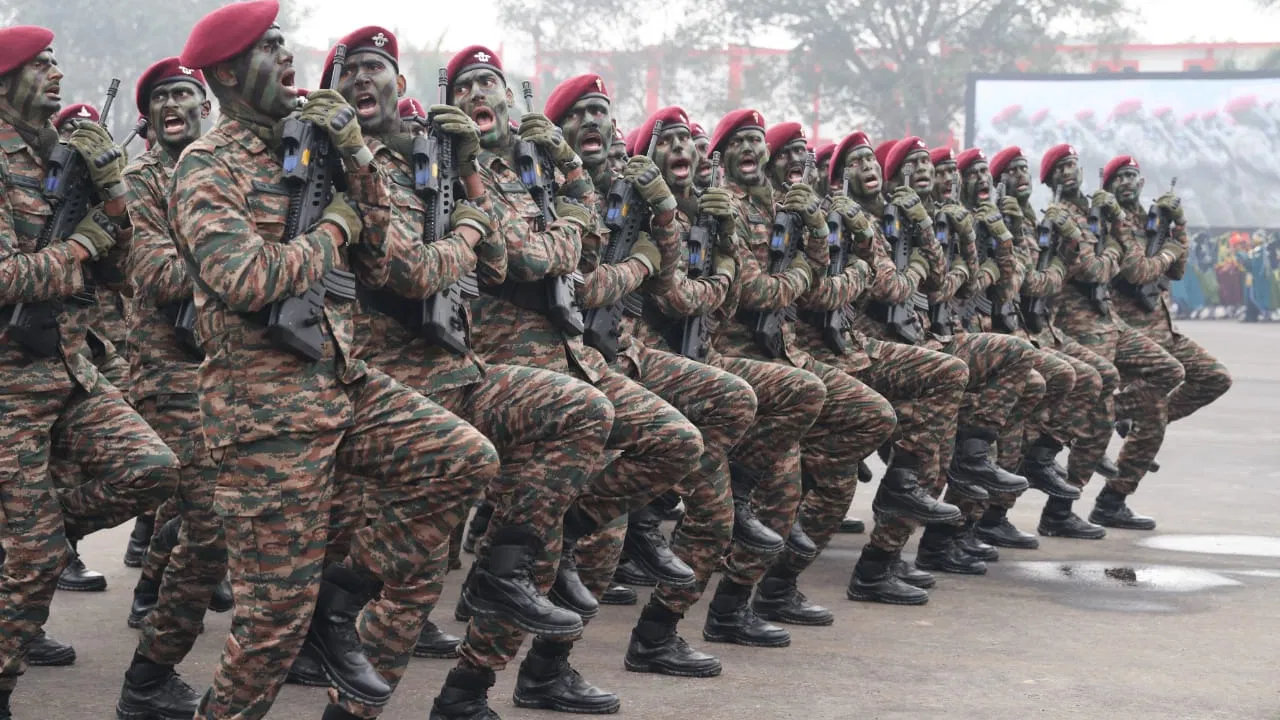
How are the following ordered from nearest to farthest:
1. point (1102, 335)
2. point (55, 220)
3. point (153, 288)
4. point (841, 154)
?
point (55, 220) < point (153, 288) < point (841, 154) < point (1102, 335)

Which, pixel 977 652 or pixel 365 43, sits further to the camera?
pixel 977 652

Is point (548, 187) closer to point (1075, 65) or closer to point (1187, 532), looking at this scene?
point (1187, 532)

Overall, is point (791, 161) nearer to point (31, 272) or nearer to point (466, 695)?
point (466, 695)

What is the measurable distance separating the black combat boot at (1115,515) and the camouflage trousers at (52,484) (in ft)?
21.1

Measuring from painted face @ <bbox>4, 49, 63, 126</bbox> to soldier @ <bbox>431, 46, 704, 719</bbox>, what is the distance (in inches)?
53.0

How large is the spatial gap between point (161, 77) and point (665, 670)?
10.0 feet

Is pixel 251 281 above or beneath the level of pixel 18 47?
beneath

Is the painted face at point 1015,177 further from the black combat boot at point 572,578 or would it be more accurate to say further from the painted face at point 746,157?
the black combat boot at point 572,578

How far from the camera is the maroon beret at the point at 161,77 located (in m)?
6.92

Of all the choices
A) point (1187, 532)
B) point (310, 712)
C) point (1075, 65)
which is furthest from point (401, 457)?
point (1075, 65)

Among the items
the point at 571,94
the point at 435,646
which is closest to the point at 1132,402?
the point at 571,94

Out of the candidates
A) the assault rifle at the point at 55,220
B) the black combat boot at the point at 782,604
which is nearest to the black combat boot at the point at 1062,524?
the black combat boot at the point at 782,604

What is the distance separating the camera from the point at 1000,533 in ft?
31.4

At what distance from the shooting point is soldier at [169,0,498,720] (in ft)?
14.8
